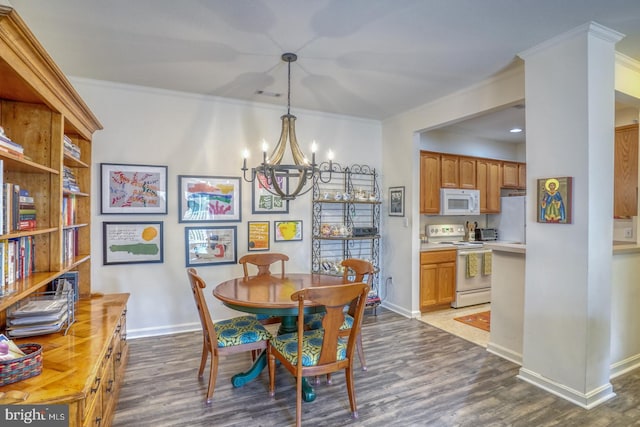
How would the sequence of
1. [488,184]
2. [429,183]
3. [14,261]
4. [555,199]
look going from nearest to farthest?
[14,261]
[555,199]
[429,183]
[488,184]

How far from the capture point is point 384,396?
2457 mm

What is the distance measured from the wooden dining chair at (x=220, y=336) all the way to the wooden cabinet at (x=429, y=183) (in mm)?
3141

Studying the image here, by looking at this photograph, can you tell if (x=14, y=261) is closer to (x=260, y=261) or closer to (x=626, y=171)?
(x=260, y=261)

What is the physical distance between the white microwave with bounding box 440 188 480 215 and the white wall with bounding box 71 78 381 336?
2292 mm

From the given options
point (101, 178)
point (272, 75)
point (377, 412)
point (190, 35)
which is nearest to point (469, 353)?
point (377, 412)

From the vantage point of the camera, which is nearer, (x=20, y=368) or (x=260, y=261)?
(x=20, y=368)

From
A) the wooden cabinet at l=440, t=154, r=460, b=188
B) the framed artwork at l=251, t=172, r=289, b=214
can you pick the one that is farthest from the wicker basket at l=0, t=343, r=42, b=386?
the wooden cabinet at l=440, t=154, r=460, b=188

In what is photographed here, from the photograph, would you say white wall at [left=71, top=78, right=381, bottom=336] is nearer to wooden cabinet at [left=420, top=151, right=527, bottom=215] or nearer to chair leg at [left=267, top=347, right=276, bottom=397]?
chair leg at [left=267, top=347, right=276, bottom=397]

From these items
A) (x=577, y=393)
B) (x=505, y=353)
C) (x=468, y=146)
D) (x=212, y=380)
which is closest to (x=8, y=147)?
(x=212, y=380)

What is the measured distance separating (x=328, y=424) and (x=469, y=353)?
5.72 feet

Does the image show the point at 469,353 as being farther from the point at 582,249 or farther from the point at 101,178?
the point at 101,178

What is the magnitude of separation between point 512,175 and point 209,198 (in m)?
5.00

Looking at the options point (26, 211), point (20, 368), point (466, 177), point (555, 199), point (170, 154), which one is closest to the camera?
point (20, 368)

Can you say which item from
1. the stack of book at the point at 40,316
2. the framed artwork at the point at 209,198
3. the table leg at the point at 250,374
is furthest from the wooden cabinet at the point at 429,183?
the stack of book at the point at 40,316
